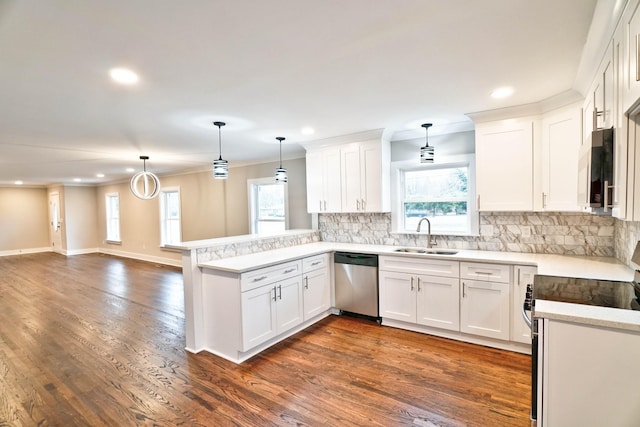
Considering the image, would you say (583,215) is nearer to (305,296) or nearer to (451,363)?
(451,363)

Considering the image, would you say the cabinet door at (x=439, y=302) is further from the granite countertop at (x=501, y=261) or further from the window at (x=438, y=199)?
the window at (x=438, y=199)

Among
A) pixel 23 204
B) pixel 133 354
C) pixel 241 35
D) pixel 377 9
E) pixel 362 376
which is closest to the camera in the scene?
pixel 377 9

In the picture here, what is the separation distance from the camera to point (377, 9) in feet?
4.94

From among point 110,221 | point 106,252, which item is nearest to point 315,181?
point 110,221

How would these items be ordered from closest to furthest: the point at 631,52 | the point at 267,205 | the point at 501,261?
the point at 631,52 < the point at 501,261 < the point at 267,205

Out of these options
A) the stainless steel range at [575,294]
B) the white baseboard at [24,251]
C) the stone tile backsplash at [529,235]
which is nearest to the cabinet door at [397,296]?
the stone tile backsplash at [529,235]

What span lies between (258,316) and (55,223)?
35.2 ft

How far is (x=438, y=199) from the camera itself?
13.1 feet

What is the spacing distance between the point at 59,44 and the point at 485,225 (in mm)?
4025

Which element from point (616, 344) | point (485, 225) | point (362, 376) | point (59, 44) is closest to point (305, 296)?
point (362, 376)

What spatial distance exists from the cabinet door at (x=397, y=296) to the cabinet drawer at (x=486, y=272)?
1.83 ft

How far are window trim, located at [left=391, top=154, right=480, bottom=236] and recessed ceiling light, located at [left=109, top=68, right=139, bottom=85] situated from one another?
10.0 ft

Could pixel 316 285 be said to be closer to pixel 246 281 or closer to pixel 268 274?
pixel 268 274

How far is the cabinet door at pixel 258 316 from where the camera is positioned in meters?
2.88
